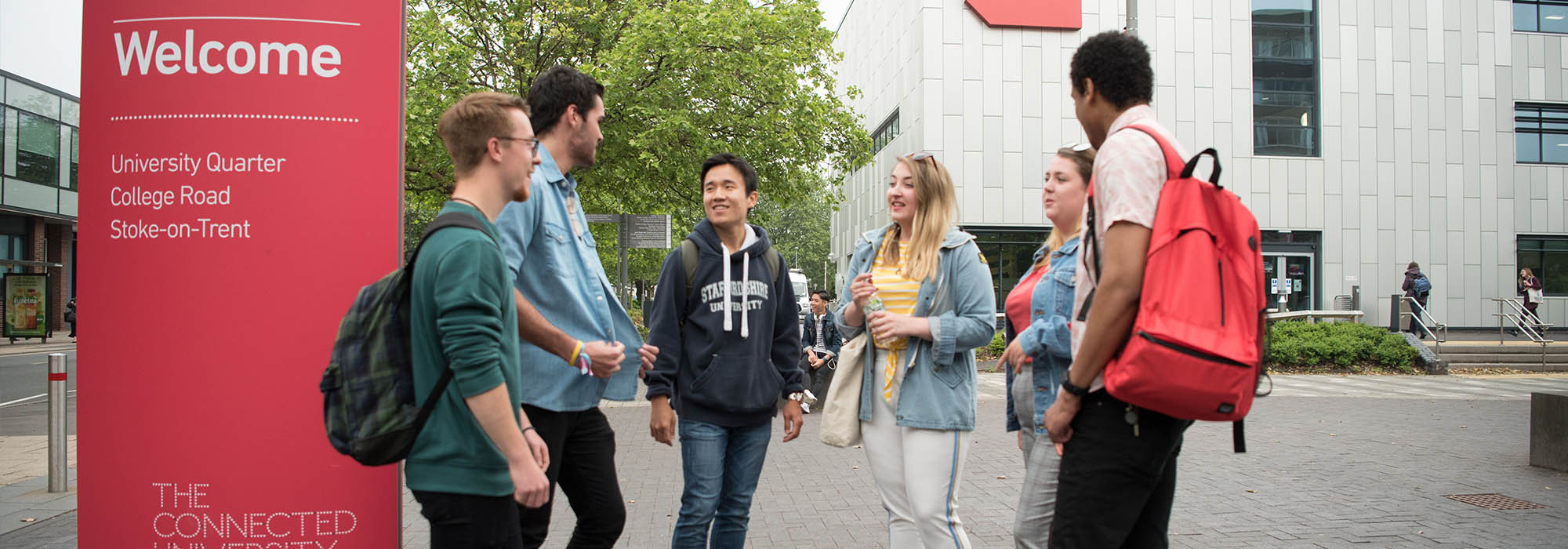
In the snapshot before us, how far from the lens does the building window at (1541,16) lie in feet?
101

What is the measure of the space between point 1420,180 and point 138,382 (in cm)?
3531

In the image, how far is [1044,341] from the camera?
3049 mm

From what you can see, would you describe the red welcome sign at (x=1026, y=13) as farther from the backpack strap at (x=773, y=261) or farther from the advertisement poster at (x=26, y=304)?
the advertisement poster at (x=26, y=304)

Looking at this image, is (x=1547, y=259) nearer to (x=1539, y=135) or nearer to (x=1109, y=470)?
(x=1539, y=135)

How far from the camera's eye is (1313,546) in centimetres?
485

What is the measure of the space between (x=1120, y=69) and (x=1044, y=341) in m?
1.00

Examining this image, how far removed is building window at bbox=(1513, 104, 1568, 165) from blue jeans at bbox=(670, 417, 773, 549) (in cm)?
3651

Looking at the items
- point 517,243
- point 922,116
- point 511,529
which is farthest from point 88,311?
point 922,116

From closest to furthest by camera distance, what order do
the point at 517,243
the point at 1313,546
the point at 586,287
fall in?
the point at 517,243
the point at 586,287
the point at 1313,546

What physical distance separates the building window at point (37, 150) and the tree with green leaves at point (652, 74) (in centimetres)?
2238

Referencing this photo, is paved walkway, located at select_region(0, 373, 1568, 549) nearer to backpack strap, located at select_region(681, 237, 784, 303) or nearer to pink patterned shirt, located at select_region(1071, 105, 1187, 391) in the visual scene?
backpack strap, located at select_region(681, 237, 784, 303)

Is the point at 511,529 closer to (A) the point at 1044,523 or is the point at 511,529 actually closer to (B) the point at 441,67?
(A) the point at 1044,523

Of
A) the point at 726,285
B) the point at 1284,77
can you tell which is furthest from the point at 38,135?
the point at 1284,77

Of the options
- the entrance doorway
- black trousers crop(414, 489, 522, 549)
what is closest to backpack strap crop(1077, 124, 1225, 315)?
black trousers crop(414, 489, 522, 549)
